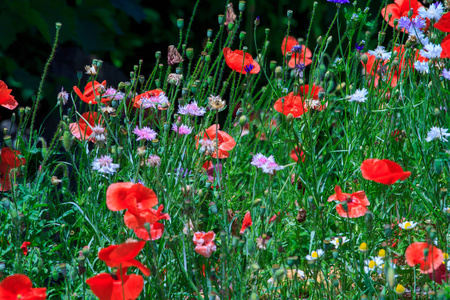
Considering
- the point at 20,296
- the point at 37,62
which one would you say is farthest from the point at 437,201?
the point at 37,62

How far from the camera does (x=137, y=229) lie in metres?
1.42

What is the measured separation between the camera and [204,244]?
151 cm

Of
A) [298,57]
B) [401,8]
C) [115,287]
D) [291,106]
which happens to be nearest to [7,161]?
[115,287]

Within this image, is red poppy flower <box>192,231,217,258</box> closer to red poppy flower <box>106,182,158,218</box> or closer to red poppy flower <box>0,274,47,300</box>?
red poppy flower <box>106,182,158,218</box>

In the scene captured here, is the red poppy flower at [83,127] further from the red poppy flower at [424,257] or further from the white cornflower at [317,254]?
the red poppy flower at [424,257]

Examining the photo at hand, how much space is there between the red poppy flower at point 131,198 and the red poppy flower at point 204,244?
0.45 feet

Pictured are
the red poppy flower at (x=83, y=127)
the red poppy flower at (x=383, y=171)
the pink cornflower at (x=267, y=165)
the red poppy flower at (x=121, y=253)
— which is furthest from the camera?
the red poppy flower at (x=83, y=127)

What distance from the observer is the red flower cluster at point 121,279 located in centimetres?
130

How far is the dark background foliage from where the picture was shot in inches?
117

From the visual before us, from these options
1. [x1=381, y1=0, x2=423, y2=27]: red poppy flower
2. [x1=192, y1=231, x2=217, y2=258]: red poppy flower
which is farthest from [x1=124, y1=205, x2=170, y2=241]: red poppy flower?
[x1=381, y1=0, x2=423, y2=27]: red poppy flower

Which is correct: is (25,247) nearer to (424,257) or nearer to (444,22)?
(424,257)

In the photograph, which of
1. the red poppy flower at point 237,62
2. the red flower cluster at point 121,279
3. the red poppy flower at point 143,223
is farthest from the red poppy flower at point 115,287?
the red poppy flower at point 237,62

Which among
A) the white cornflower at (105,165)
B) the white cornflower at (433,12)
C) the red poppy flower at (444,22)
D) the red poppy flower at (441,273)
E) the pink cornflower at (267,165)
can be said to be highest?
the white cornflower at (433,12)

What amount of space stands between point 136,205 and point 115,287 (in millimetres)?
196
